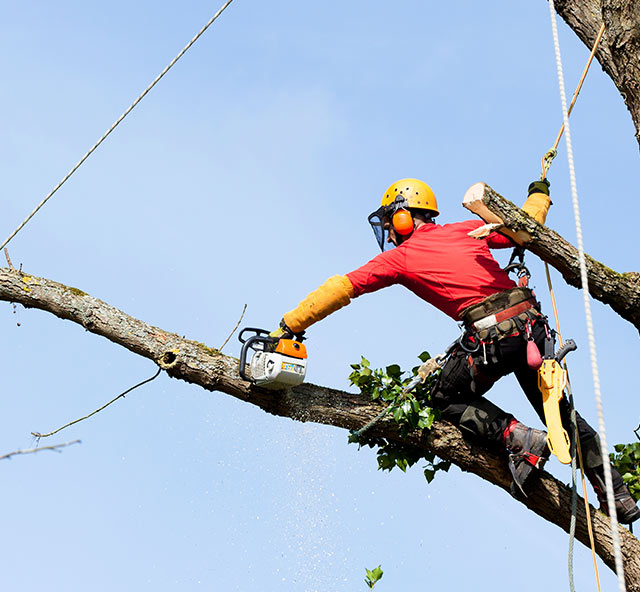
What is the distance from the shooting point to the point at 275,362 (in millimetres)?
4879

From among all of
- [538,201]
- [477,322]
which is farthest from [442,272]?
[538,201]

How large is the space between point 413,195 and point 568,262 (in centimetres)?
115

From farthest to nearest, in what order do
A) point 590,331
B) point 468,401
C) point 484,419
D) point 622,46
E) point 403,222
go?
point 403,222
point 468,401
point 484,419
point 622,46
point 590,331

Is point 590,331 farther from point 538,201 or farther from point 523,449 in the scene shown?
point 538,201

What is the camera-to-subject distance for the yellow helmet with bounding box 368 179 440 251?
5.46 m

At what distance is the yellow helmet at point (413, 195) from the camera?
5.50 meters

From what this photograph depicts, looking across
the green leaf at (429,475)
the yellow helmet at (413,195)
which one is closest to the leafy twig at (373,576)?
the green leaf at (429,475)

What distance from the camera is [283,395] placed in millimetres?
5113

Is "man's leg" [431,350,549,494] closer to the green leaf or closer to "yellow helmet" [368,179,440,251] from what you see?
the green leaf

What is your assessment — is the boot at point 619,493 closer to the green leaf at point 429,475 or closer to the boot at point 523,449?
the boot at point 523,449

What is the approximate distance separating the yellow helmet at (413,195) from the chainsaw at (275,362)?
1159mm

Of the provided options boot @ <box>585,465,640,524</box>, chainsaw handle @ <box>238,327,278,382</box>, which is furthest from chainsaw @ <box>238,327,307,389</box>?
boot @ <box>585,465,640,524</box>

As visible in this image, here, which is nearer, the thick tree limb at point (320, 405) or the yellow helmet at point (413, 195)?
the thick tree limb at point (320, 405)

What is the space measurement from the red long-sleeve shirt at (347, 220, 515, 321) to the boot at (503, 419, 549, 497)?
2.53ft
